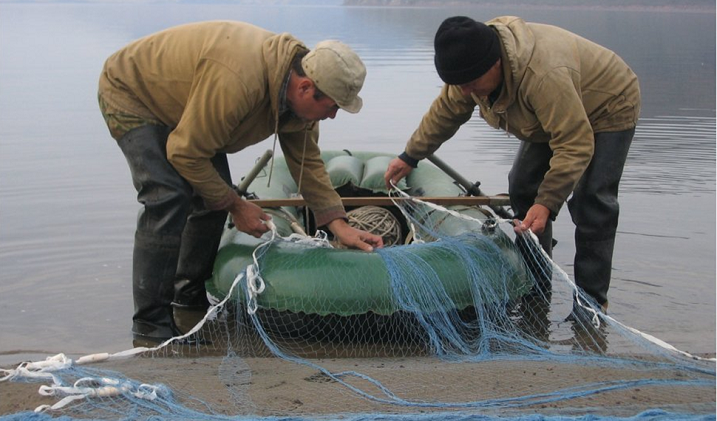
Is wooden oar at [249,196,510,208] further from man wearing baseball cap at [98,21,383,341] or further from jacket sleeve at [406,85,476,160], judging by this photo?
man wearing baseball cap at [98,21,383,341]

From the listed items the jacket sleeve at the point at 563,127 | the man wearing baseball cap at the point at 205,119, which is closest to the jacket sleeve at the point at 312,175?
the man wearing baseball cap at the point at 205,119

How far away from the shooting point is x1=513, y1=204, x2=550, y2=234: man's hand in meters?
4.70

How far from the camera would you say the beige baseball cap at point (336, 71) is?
411 cm

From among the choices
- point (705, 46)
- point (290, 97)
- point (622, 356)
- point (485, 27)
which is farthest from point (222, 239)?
point (705, 46)

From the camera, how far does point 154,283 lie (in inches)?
187

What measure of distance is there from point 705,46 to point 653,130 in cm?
1979

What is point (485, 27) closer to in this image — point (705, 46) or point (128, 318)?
point (128, 318)

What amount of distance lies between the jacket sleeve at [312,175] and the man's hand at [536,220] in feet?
3.14

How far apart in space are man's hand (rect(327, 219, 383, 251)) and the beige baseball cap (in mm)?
904

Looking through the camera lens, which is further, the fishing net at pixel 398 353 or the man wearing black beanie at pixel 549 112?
the man wearing black beanie at pixel 549 112

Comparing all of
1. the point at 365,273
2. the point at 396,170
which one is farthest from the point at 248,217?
the point at 396,170

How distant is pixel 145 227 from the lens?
4.68 m

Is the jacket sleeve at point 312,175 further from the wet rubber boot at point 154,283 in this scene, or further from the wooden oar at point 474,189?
the wooden oar at point 474,189

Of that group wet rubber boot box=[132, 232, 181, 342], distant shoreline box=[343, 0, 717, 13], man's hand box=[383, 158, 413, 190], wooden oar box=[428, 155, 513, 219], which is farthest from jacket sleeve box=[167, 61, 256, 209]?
distant shoreline box=[343, 0, 717, 13]
